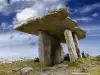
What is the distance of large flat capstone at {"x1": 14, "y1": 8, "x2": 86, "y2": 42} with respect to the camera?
2405cm

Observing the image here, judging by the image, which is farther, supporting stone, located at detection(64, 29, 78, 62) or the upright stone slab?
the upright stone slab

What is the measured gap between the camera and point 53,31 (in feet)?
94.0

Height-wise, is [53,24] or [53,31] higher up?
[53,24]

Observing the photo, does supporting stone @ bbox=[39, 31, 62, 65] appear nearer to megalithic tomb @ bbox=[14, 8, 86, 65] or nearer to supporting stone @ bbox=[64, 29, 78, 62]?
megalithic tomb @ bbox=[14, 8, 86, 65]

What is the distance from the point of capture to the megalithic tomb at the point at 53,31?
24.7 m

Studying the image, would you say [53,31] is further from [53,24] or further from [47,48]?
[53,24]

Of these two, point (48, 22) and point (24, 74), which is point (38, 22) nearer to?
point (48, 22)

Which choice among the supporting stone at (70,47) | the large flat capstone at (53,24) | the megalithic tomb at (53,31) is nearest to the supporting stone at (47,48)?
the megalithic tomb at (53,31)

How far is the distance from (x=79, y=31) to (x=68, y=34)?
13.1 ft

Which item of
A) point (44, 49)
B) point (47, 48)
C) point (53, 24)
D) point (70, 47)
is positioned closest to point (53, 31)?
point (47, 48)

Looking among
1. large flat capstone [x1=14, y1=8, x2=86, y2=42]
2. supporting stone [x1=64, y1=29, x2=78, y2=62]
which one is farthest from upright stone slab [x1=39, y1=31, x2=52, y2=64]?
supporting stone [x1=64, y1=29, x2=78, y2=62]

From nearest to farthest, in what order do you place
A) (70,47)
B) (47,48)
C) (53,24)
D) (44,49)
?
(53,24)
(70,47)
(44,49)
(47,48)

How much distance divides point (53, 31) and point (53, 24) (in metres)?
2.55

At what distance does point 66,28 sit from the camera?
27750 millimetres
